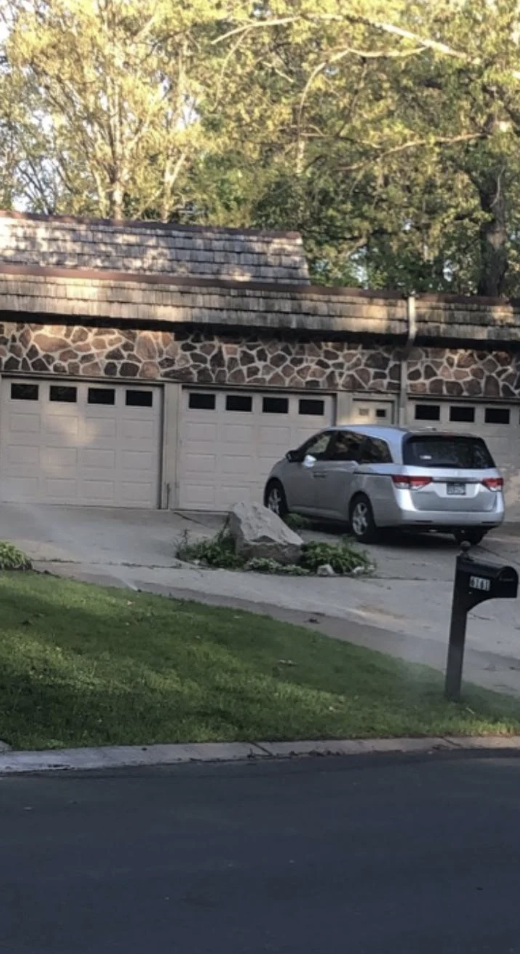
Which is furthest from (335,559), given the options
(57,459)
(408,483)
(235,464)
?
(57,459)

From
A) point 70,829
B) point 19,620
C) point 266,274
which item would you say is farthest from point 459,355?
point 70,829

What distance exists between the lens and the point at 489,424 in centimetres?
2256

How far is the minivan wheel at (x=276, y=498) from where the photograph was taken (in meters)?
19.4

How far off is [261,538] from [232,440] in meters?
6.97

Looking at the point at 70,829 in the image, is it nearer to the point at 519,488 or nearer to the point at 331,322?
the point at 331,322

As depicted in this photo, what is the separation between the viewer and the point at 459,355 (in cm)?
2225

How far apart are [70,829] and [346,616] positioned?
22.3 ft

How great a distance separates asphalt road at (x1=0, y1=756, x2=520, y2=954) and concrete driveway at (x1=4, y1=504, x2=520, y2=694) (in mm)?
3281

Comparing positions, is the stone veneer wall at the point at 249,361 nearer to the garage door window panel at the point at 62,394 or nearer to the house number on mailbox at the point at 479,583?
the garage door window panel at the point at 62,394

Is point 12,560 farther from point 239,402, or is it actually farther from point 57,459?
point 239,402

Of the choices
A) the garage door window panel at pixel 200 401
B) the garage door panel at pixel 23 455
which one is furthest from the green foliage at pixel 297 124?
the garage door panel at pixel 23 455

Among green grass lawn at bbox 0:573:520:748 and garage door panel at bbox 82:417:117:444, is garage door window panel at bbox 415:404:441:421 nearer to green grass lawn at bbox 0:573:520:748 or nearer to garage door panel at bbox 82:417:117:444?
garage door panel at bbox 82:417:117:444

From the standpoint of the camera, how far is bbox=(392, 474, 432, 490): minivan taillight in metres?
16.9

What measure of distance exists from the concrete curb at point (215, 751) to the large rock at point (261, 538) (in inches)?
263
